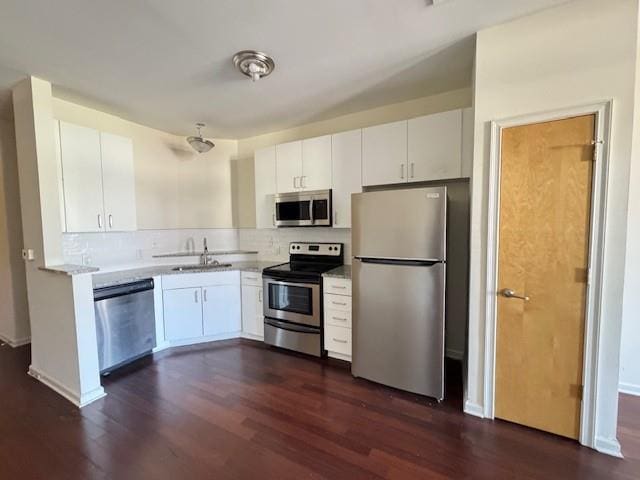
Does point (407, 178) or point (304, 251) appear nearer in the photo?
point (407, 178)

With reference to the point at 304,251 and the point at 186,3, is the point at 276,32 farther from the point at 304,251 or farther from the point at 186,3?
the point at 304,251

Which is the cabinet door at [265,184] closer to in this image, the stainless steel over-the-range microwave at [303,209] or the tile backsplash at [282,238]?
the stainless steel over-the-range microwave at [303,209]

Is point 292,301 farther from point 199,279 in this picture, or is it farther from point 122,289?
point 122,289

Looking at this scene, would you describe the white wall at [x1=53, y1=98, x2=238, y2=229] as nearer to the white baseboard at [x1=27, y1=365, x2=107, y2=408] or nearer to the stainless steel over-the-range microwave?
the stainless steel over-the-range microwave

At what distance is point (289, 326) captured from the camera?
3.07 m

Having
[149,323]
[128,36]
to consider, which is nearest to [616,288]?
[128,36]

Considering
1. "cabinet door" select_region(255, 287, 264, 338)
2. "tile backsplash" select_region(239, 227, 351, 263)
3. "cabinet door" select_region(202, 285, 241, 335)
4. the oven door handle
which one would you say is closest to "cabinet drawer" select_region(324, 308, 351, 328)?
the oven door handle

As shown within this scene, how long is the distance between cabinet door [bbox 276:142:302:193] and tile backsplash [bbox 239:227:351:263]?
615 mm

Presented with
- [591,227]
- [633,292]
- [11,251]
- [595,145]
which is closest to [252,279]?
[11,251]

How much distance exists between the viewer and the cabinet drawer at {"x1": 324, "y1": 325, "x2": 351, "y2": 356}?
110 inches

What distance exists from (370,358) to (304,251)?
157 cm

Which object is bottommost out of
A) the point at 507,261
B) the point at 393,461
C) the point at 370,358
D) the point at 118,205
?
the point at 393,461

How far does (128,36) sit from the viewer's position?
1.79m

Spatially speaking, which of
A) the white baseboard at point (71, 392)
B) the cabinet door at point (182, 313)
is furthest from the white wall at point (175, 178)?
the white baseboard at point (71, 392)
